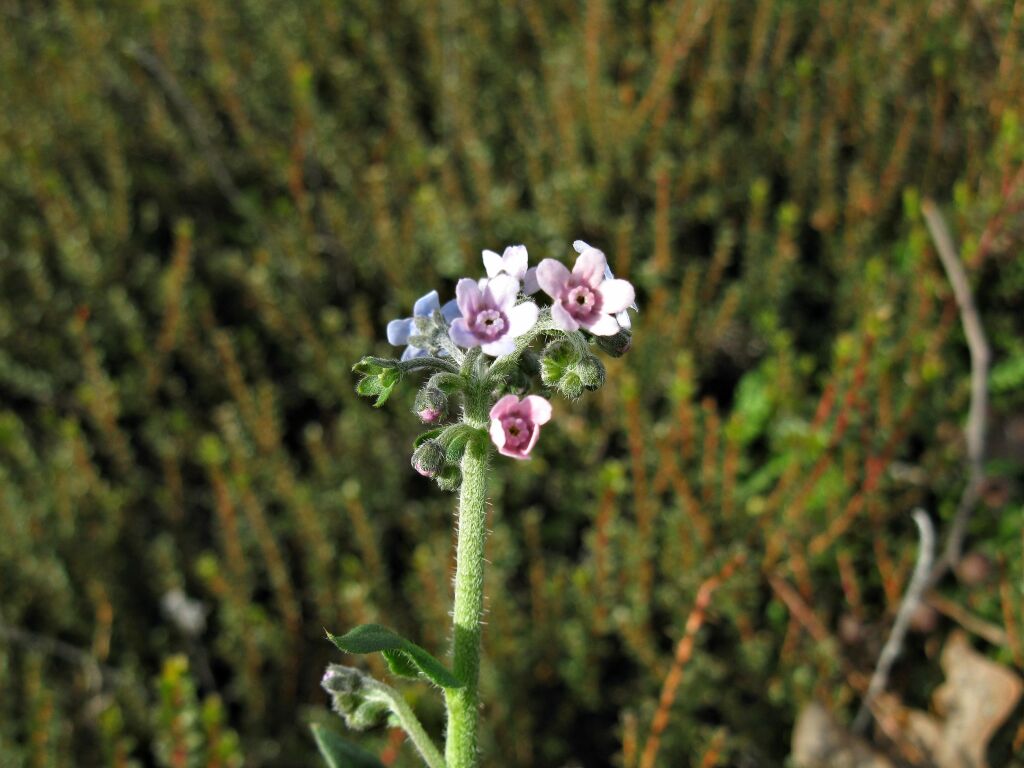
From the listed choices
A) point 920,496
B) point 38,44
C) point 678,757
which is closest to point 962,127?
point 920,496

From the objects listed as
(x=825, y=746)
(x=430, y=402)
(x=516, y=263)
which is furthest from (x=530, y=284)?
(x=825, y=746)

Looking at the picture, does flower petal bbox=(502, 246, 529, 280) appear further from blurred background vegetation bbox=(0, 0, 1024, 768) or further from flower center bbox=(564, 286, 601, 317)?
blurred background vegetation bbox=(0, 0, 1024, 768)

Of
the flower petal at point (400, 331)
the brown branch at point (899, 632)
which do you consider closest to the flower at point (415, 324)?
the flower petal at point (400, 331)

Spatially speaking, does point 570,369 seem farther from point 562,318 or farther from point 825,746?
point 825,746

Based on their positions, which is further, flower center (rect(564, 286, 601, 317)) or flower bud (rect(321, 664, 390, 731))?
flower bud (rect(321, 664, 390, 731))

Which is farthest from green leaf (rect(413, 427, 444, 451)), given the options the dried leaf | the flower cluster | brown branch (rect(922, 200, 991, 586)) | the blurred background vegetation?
brown branch (rect(922, 200, 991, 586))

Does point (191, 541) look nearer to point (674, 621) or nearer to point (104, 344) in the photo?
point (104, 344)
